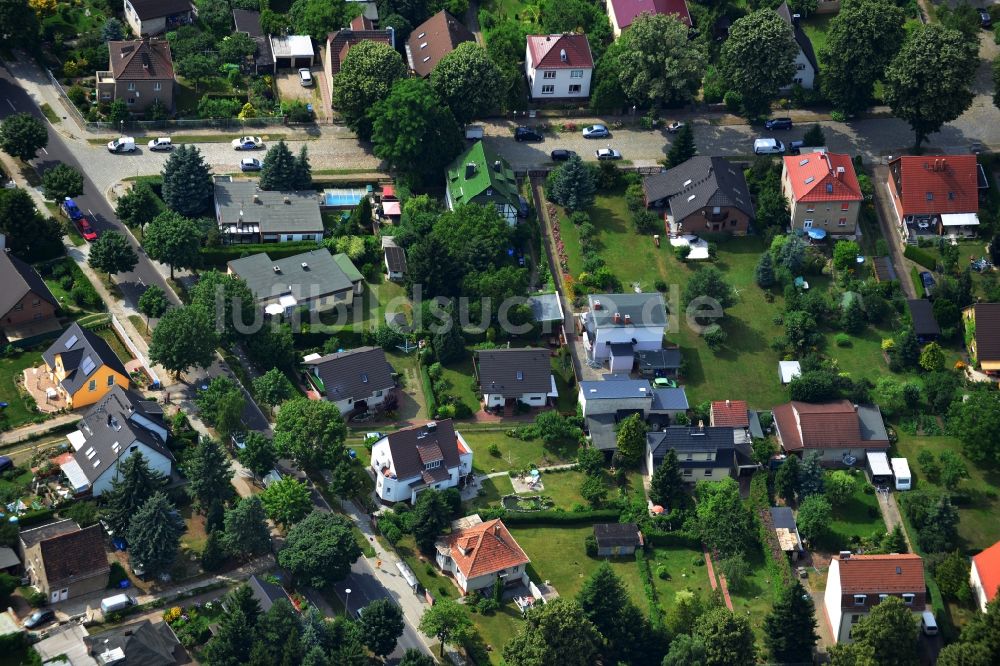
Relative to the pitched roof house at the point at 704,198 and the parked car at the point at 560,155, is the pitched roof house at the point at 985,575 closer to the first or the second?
the pitched roof house at the point at 704,198

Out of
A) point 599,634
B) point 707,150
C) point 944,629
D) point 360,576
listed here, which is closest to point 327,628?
point 360,576

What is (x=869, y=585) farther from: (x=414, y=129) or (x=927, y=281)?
(x=414, y=129)

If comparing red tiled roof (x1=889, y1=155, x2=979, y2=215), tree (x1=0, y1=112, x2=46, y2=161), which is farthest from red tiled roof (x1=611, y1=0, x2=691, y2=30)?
tree (x1=0, y1=112, x2=46, y2=161)

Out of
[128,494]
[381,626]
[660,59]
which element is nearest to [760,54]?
[660,59]

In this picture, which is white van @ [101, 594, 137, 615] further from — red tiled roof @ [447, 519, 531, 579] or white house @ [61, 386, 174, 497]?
red tiled roof @ [447, 519, 531, 579]

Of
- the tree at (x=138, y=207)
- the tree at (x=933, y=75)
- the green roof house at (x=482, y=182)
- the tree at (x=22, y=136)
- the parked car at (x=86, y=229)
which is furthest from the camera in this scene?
the tree at (x=933, y=75)

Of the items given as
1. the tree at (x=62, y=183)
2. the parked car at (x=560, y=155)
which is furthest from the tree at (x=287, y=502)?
the parked car at (x=560, y=155)
